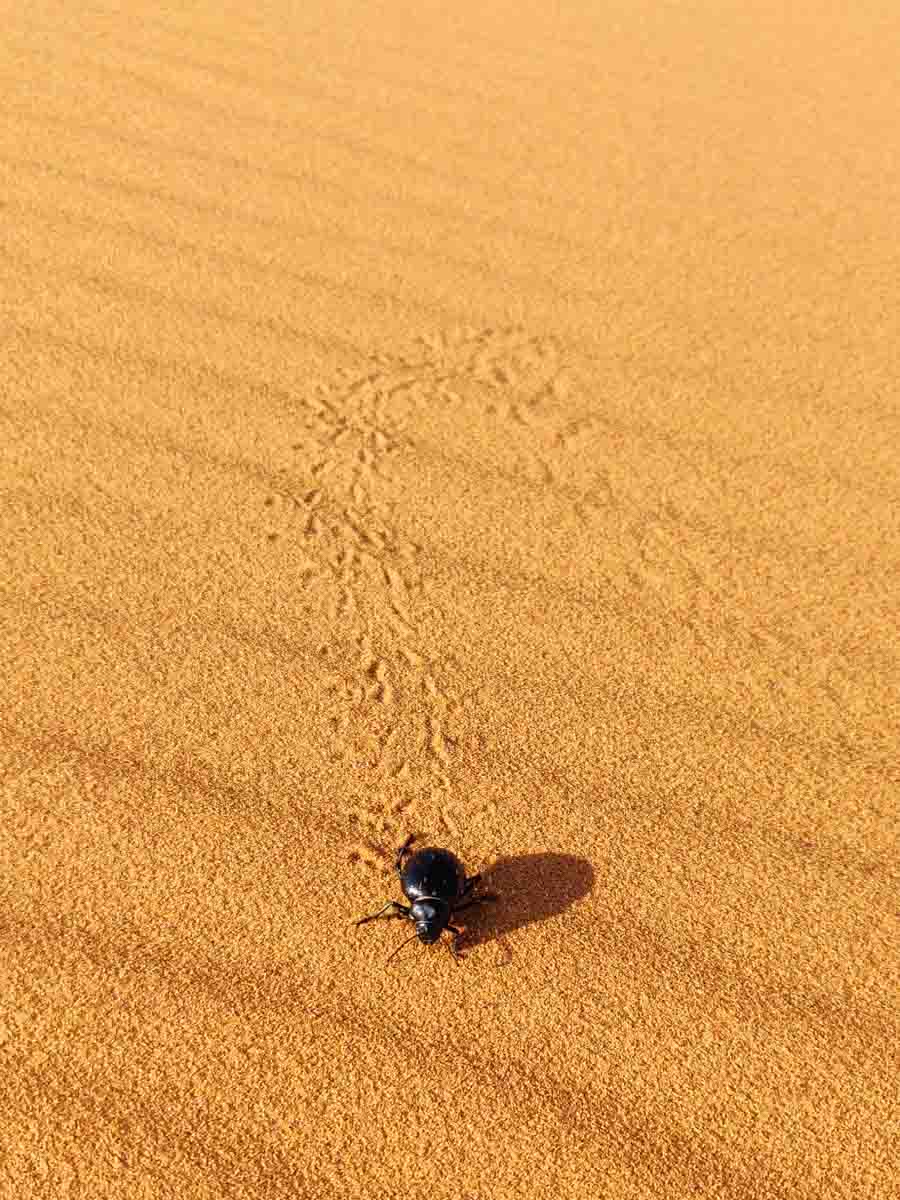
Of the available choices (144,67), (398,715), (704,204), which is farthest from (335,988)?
(144,67)

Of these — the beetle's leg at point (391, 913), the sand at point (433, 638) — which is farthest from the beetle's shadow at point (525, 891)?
the beetle's leg at point (391, 913)

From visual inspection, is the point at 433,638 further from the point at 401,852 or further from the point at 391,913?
the point at 391,913

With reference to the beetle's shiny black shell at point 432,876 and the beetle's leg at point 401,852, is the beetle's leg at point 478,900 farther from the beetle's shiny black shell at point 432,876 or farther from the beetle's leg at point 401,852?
the beetle's leg at point 401,852

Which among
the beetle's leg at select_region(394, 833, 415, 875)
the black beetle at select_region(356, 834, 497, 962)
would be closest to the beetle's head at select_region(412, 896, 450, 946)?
the black beetle at select_region(356, 834, 497, 962)

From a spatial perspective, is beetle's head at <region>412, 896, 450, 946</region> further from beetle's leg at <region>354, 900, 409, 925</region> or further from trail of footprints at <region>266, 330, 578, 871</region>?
trail of footprints at <region>266, 330, 578, 871</region>

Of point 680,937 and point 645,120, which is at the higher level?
point 645,120

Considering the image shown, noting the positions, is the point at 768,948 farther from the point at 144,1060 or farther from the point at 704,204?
the point at 704,204
